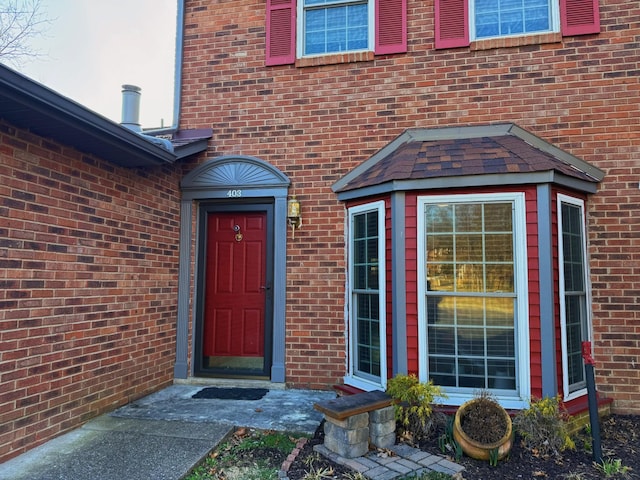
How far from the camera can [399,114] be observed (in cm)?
512

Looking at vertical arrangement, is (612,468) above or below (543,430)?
below

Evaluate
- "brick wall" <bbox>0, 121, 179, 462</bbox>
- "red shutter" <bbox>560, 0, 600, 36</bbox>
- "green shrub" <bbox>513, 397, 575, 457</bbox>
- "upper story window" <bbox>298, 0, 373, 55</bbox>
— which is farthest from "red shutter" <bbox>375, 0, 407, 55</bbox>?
"green shrub" <bbox>513, 397, 575, 457</bbox>

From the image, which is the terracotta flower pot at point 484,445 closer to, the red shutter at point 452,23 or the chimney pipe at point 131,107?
the red shutter at point 452,23

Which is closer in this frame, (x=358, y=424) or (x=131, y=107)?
(x=358, y=424)

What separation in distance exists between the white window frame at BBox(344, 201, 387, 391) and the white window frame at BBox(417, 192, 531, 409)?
38 cm

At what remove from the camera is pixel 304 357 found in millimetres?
5125

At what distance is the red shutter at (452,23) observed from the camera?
5.01 meters

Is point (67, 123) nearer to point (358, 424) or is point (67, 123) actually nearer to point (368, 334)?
point (358, 424)

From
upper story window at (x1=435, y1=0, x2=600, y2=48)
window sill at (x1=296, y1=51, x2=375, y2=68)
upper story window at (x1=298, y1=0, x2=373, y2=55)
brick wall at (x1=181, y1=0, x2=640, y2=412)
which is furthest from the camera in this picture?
upper story window at (x1=298, y1=0, x2=373, y2=55)

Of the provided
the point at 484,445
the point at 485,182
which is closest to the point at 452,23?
the point at 485,182

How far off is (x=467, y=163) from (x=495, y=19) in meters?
2.03

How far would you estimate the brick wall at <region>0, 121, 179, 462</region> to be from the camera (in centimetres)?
333

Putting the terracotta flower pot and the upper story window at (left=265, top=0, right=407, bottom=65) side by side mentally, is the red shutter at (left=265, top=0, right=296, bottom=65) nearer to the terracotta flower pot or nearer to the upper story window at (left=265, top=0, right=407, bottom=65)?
the upper story window at (left=265, top=0, right=407, bottom=65)

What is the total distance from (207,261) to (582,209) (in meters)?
4.28
